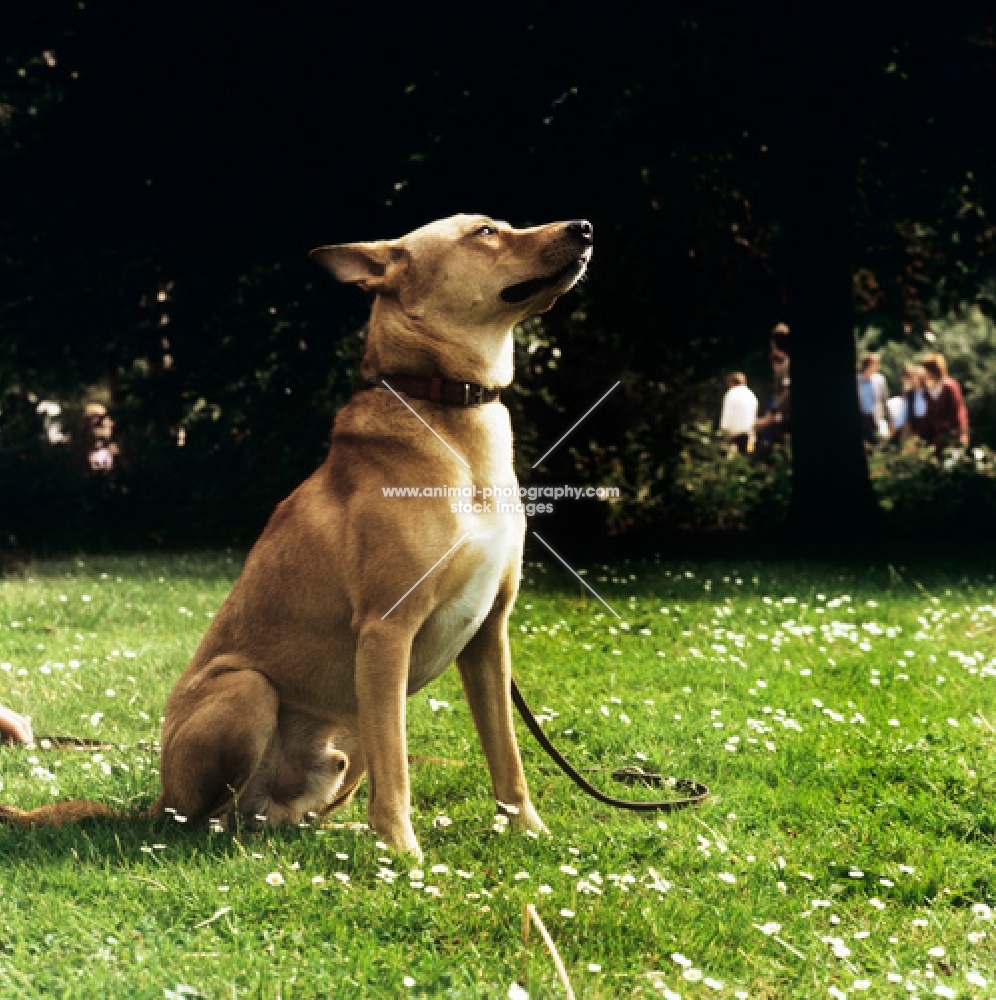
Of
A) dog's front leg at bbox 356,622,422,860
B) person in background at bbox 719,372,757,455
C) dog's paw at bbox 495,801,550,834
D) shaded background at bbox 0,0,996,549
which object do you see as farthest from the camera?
person in background at bbox 719,372,757,455

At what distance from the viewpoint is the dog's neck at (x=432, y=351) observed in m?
4.43

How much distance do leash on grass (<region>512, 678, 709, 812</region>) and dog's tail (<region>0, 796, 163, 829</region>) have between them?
142cm

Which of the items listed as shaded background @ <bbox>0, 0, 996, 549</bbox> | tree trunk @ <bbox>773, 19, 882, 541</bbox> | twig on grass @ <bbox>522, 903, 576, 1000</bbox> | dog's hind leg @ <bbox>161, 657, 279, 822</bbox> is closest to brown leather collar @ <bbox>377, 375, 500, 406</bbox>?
dog's hind leg @ <bbox>161, 657, 279, 822</bbox>

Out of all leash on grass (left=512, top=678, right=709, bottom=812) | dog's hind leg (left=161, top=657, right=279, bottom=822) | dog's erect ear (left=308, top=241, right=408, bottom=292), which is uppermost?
dog's erect ear (left=308, top=241, right=408, bottom=292)

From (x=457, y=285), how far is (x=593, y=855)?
6.72 feet

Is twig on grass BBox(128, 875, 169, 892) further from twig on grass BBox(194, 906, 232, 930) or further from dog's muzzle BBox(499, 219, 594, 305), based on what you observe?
dog's muzzle BBox(499, 219, 594, 305)

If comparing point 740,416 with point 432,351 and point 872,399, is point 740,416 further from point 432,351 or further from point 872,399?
point 432,351

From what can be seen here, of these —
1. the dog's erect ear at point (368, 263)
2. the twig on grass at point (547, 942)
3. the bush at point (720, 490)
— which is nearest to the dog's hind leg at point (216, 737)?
the twig on grass at point (547, 942)

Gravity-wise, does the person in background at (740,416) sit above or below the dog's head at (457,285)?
below

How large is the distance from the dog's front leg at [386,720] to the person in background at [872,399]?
18.1 meters

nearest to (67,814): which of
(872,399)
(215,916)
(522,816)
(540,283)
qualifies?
(215,916)

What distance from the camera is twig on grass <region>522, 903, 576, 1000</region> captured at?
10.7ft

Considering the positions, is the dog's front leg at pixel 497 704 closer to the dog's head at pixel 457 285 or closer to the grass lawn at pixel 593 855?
the grass lawn at pixel 593 855

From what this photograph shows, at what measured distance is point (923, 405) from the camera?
23.2m
